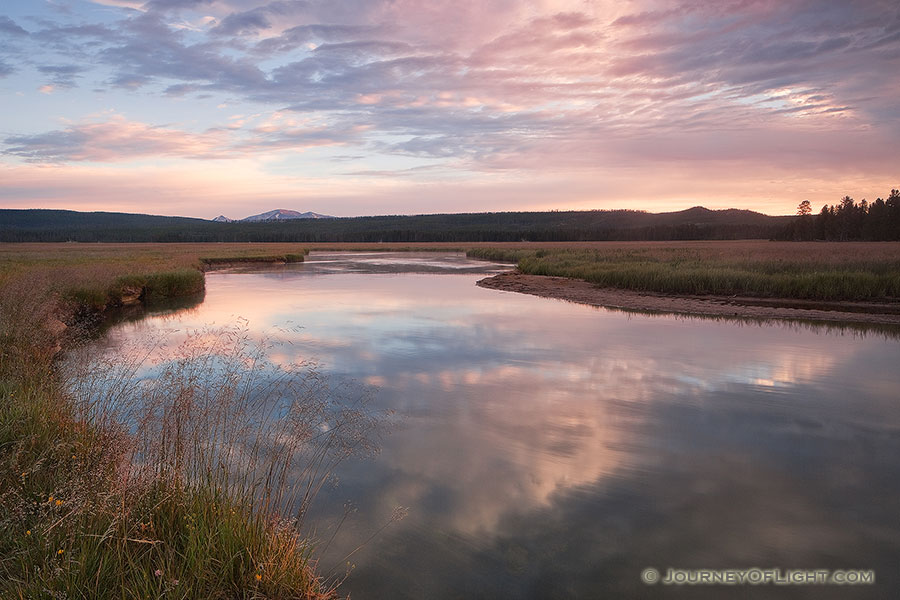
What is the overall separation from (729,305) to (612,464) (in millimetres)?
16021

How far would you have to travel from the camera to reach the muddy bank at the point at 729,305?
17688 millimetres

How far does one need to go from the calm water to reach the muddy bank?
144 inches

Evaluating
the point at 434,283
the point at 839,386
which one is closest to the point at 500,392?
the point at 839,386

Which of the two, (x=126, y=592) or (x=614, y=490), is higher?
(x=126, y=592)

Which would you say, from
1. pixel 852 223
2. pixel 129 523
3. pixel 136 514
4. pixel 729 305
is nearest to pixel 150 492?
pixel 136 514

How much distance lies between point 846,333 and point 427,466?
45.4 ft

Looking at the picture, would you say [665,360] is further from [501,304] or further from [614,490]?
[501,304]

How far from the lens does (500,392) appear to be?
9484 mm

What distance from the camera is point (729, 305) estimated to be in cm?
2025

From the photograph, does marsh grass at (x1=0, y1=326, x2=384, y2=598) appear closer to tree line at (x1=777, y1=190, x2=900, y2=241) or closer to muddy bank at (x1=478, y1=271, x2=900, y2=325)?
muddy bank at (x1=478, y1=271, x2=900, y2=325)

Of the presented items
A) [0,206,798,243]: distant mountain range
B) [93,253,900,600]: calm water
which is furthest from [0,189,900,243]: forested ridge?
[93,253,900,600]: calm water

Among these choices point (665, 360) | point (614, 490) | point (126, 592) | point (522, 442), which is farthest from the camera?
point (665, 360)

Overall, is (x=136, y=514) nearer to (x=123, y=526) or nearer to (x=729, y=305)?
(x=123, y=526)

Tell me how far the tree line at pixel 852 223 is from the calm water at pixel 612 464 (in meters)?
60.9
